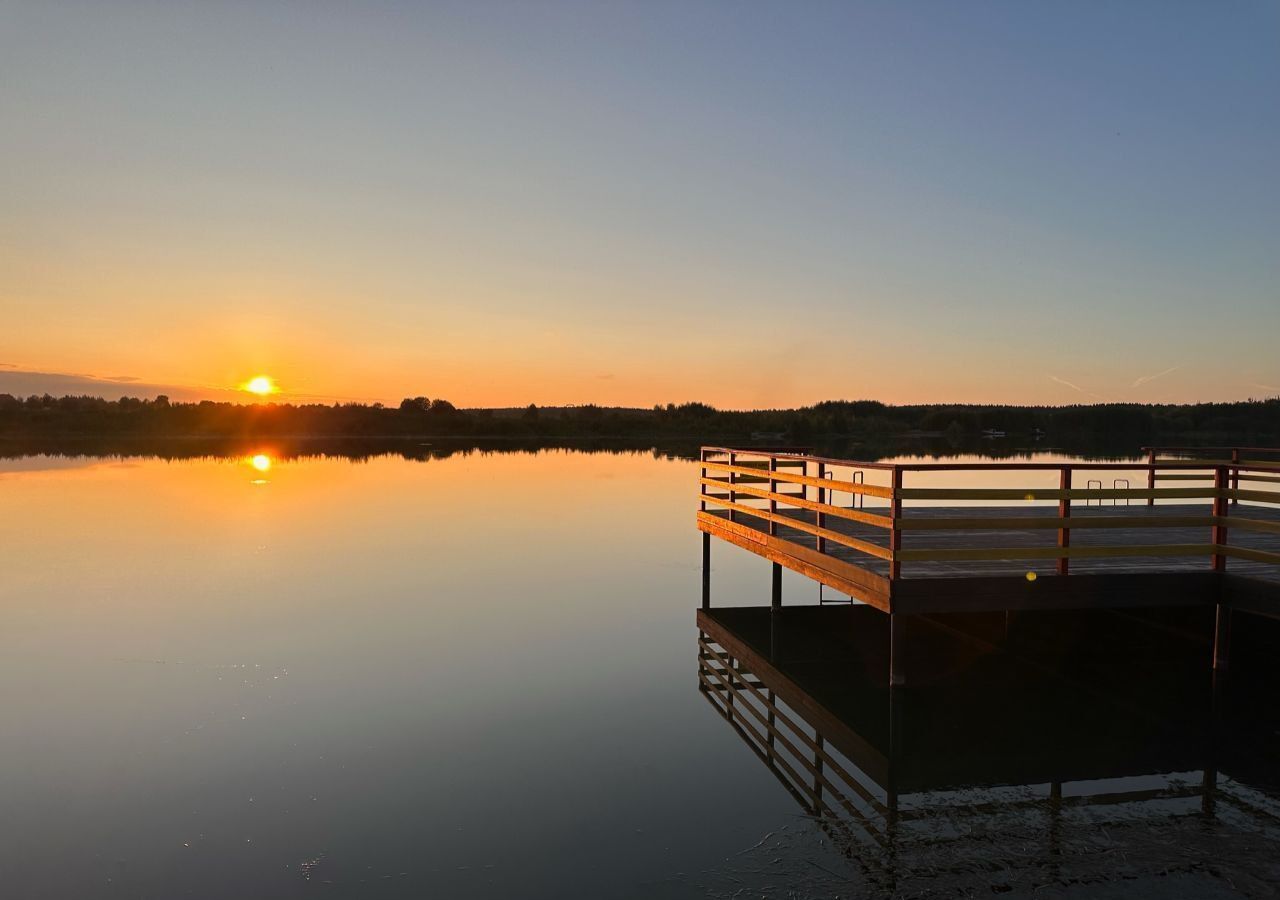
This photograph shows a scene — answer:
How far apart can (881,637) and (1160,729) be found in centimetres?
397

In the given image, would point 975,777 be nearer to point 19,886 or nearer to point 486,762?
point 486,762

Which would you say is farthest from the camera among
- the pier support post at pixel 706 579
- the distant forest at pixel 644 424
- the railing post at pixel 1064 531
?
the distant forest at pixel 644 424

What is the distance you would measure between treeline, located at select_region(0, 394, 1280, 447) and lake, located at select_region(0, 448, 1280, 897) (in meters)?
61.3

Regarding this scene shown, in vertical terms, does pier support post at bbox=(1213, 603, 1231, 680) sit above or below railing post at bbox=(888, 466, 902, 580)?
below

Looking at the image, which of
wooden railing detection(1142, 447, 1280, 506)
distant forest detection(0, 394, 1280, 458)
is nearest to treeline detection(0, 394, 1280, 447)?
distant forest detection(0, 394, 1280, 458)

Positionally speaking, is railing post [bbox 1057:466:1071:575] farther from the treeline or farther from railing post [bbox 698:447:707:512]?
the treeline

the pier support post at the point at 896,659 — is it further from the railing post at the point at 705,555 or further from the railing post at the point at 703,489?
the railing post at the point at 703,489

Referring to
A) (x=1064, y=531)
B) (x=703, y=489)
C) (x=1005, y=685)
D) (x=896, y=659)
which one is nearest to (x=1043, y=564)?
(x=1064, y=531)

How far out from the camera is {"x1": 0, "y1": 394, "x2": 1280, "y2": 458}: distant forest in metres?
79.6

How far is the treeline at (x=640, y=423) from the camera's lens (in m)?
80.1

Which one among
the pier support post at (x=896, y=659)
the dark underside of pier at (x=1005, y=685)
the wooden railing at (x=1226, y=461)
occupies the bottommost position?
the dark underside of pier at (x=1005, y=685)

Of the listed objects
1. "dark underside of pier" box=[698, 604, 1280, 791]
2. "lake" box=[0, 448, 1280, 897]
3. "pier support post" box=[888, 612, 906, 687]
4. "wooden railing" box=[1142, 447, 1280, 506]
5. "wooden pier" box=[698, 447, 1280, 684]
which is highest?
"wooden railing" box=[1142, 447, 1280, 506]

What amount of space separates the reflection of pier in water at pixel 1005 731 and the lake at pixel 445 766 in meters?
0.06

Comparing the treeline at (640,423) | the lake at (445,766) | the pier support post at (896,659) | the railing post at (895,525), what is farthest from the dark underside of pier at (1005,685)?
the treeline at (640,423)
